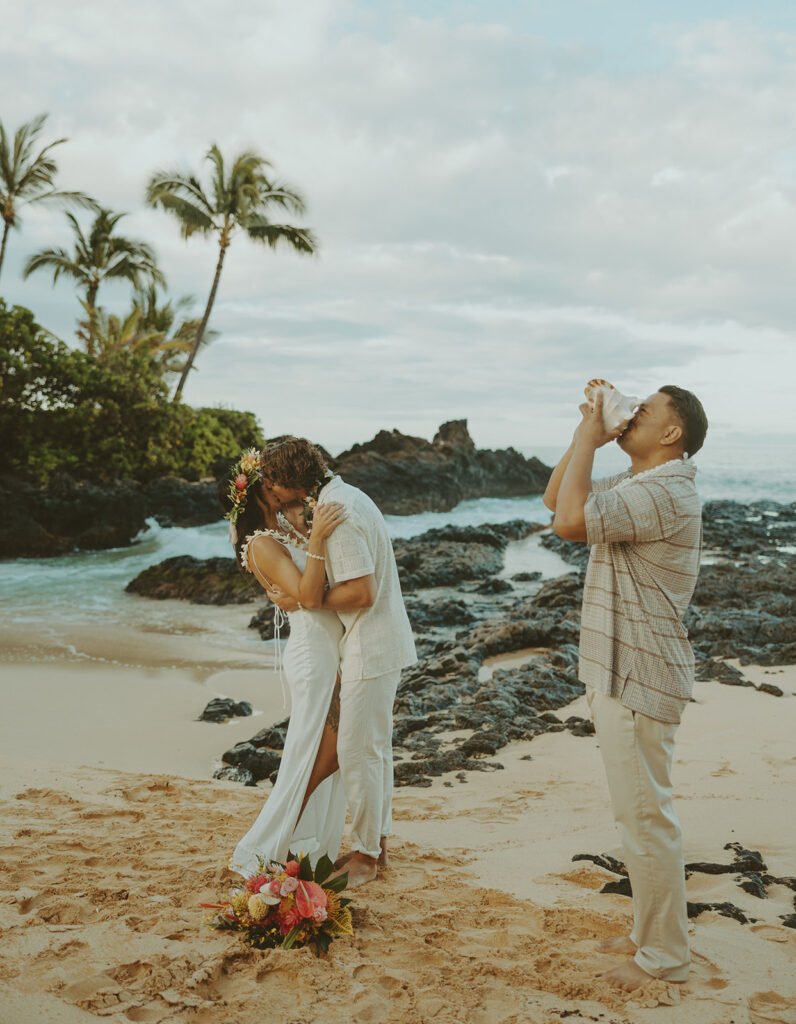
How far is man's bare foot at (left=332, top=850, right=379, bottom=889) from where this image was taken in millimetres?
3436

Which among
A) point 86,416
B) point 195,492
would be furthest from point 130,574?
point 86,416

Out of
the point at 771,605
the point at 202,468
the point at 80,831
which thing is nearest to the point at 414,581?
the point at 771,605

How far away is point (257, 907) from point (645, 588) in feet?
5.71

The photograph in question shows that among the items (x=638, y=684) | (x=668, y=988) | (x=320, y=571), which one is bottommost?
(x=668, y=988)

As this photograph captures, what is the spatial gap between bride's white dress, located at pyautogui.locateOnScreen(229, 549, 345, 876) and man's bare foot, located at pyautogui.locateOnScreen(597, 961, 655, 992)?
124cm

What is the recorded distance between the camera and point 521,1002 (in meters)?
2.57

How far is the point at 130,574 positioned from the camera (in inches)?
655

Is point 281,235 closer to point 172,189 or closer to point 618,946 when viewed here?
point 172,189

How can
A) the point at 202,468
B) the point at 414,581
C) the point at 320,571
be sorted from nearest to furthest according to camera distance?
the point at 320,571
the point at 414,581
the point at 202,468

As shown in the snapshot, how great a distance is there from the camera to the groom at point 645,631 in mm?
2494

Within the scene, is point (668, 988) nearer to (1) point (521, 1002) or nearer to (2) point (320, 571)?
(1) point (521, 1002)

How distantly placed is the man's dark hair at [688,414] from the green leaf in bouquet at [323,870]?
2.00m

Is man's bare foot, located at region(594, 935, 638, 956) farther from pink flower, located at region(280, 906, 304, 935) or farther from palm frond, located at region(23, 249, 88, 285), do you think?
palm frond, located at region(23, 249, 88, 285)

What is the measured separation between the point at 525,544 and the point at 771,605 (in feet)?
31.7
